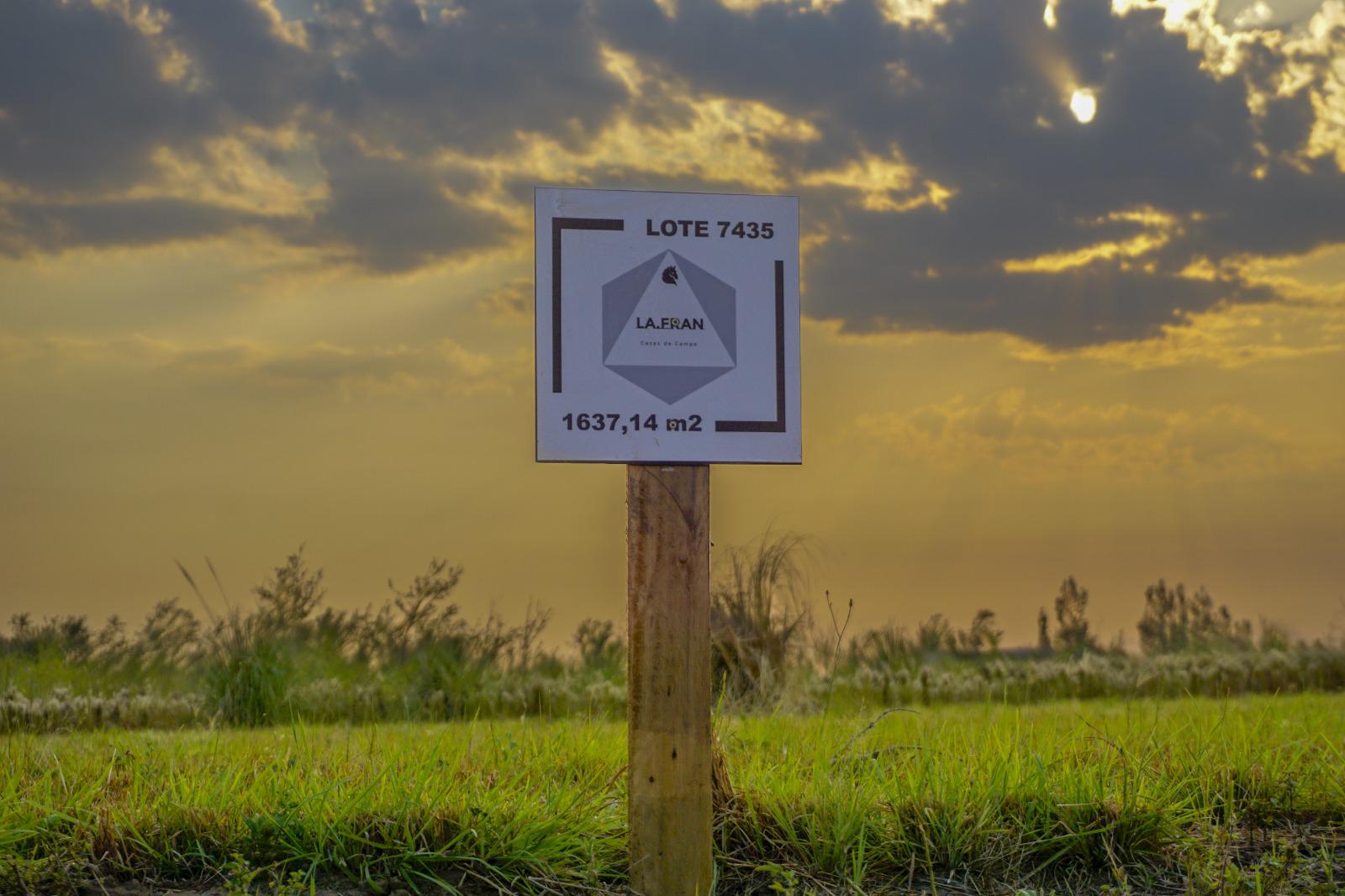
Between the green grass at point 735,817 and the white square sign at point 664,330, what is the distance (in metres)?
1.38

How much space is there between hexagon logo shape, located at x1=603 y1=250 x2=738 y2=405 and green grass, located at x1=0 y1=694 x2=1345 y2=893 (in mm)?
1651

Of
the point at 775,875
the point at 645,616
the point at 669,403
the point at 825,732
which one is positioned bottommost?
the point at 775,875

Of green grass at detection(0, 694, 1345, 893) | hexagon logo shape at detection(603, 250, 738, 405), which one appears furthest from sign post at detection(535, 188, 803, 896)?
green grass at detection(0, 694, 1345, 893)

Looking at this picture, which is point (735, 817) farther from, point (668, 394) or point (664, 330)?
point (664, 330)

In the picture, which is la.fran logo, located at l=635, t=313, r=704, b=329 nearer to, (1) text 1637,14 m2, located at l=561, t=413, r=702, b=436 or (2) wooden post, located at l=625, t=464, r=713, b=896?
(1) text 1637,14 m2, located at l=561, t=413, r=702, b=436

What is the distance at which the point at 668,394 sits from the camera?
427 cm

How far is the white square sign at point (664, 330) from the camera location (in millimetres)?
4234

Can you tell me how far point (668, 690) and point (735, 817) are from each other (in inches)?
27.8

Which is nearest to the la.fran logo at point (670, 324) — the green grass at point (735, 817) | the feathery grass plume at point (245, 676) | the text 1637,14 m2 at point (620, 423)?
the text 1637,14 m2 at point (620, 423)

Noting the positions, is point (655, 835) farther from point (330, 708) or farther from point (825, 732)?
point (330, 708)

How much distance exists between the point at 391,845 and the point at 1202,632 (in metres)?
11.0

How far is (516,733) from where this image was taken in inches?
238

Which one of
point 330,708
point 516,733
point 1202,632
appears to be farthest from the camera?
point 1202,632

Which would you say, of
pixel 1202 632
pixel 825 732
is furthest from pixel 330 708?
pixel 1202 632
